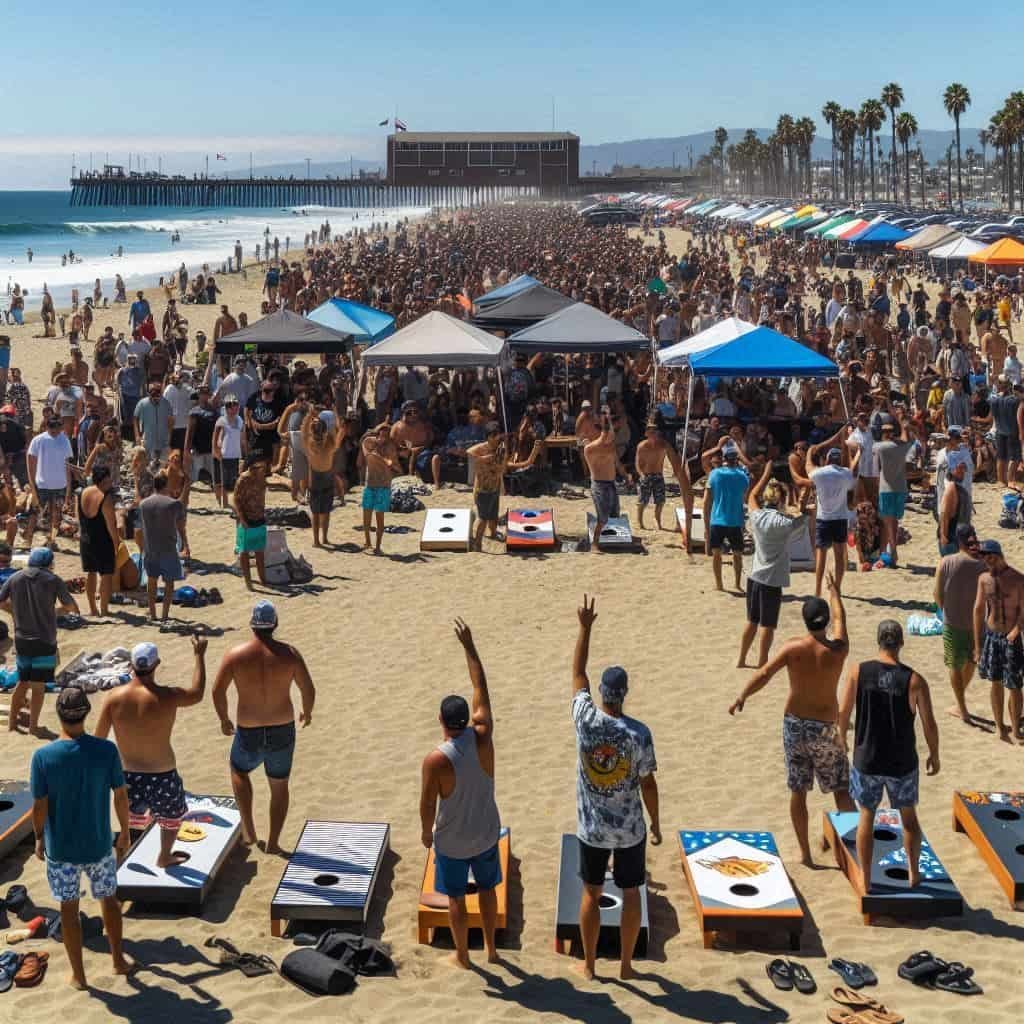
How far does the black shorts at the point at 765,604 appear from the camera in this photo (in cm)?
916

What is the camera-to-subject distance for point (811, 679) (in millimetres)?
6156

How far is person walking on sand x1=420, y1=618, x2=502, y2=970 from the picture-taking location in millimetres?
5191

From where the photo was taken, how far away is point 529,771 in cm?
762

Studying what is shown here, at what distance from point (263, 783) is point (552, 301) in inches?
486

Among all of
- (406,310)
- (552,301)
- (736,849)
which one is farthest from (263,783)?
(406,310)

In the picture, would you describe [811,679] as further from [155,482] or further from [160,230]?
[160,230]

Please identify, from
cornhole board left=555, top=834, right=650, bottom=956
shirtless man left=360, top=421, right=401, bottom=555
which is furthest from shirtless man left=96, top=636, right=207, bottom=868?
shirtless man left=360, top=421, right=401, bottom=555

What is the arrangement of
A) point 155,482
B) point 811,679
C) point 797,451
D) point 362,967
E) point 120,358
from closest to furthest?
point 362,967, point 811,679, point 155,482, point 797,451, point 120,358

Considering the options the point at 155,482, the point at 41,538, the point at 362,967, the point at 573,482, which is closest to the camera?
the point at 362,967

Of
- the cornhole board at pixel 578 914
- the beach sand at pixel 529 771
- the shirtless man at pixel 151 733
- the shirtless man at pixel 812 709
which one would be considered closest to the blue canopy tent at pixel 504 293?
the beach sand at pixel 529 771

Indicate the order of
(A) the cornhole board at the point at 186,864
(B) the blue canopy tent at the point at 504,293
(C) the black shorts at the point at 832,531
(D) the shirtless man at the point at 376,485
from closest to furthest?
(A) the cornhole board at the point at 186,864
(C) the black shorts at the point at 832,531
(D) the shirtless man at the point at 376,485
(B) the blue canopy tent at the point at 504,293

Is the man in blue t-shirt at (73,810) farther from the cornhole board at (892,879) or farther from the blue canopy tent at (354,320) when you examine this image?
the blue canopy tent at (354,320)

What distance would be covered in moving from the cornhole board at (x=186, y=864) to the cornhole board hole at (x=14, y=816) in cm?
69

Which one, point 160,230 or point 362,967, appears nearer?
point 362,967
